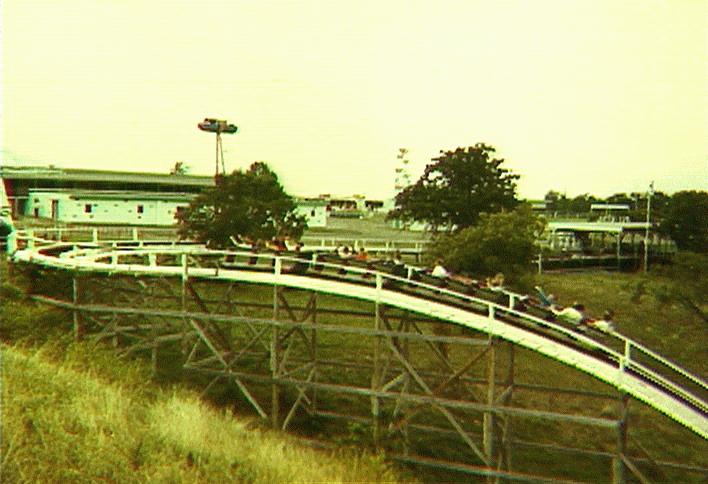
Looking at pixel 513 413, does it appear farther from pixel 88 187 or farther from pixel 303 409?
pixel 88 187

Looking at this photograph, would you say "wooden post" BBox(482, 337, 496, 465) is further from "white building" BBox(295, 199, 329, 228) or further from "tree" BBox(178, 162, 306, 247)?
"white building" BBox(295, 199, 329, 228)

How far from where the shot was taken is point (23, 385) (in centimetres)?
960

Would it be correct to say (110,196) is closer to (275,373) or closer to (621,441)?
(275,373)

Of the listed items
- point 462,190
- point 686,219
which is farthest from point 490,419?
point 686,219

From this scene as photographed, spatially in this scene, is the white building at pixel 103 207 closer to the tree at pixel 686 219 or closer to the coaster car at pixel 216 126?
the coaster car at pixel 216 126

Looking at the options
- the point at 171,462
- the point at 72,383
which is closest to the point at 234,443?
the point at 171,462

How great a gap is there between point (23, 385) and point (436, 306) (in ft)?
26.1

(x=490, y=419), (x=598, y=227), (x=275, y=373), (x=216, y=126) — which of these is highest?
(x=216, y=126)

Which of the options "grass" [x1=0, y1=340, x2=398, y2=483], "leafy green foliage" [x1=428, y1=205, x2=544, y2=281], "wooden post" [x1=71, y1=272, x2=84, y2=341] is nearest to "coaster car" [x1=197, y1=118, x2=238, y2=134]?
"leafy green foliage" [x1=428, y1=205, x2=544, y2=281]

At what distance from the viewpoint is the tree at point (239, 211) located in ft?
103

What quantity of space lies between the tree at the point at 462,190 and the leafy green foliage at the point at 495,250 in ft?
53.2

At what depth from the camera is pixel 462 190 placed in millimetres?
46031

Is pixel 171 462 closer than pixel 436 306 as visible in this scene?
Yes

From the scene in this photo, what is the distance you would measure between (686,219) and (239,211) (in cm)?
4079
